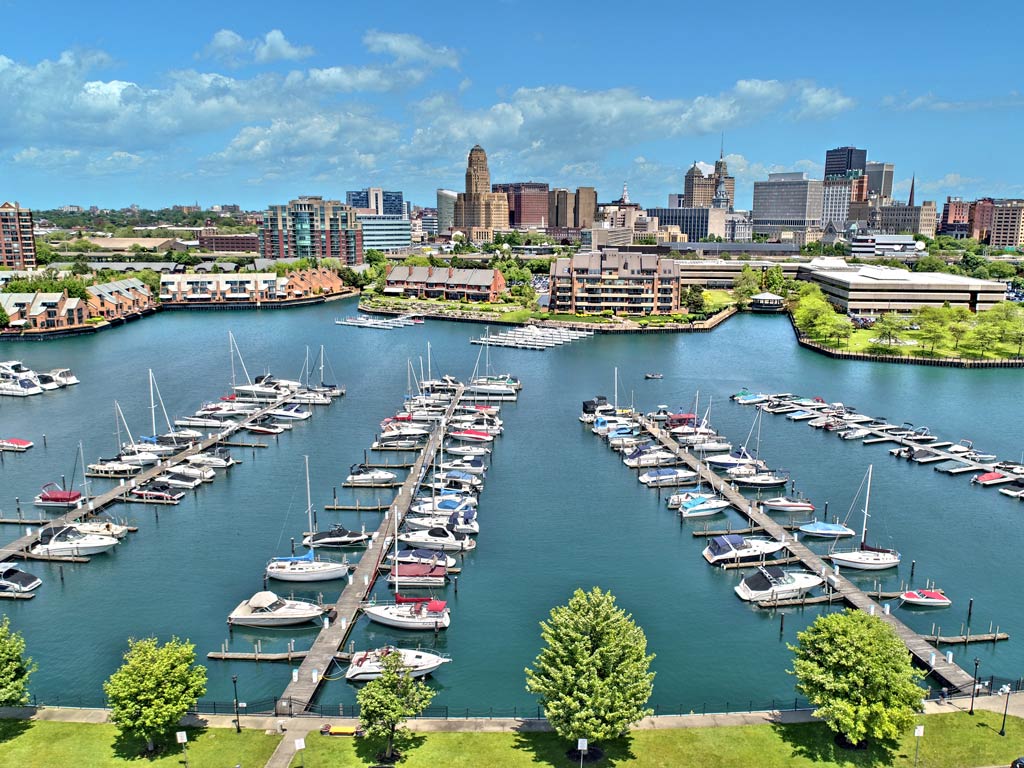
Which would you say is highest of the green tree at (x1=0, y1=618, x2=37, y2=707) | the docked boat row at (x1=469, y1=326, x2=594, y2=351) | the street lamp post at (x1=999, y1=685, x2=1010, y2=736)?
the docked boat row at (x1=469, y1=326, x2=594, y2=351)

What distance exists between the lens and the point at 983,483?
47719 mm

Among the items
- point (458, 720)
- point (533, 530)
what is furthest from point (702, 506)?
point (458, 720)

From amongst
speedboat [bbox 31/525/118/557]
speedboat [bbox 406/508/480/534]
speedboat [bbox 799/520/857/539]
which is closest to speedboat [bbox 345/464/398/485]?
speedboat [bbox 406/508/480/534]

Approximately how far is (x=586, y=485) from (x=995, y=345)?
65132 mm

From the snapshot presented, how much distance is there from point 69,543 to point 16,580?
3.55 m

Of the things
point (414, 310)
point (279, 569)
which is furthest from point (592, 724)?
point (414, 310)

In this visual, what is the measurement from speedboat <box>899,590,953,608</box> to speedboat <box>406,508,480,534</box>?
18.6 meters

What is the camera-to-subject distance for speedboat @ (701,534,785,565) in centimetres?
3669

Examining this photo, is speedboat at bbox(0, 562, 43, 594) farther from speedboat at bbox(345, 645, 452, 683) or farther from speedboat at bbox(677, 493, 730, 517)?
speedboat at bbox(677, 493, 730, 517)

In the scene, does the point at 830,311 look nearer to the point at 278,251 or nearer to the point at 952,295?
the point at 952,295

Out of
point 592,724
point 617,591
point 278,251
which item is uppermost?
point 278,251

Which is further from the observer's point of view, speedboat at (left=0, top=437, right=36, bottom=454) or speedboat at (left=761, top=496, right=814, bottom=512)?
speedboat at (left=0, top=437, right=36, bottom=454)

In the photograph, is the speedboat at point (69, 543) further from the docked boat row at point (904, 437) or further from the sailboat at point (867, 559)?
the docked boat row at point (904, 437)

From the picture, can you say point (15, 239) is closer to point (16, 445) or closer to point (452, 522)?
point (16, 445)
